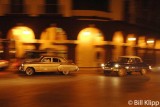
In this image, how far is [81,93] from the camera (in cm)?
1628

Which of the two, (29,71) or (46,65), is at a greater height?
(46,65)

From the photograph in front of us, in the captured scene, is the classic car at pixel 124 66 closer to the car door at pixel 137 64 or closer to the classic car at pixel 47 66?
the car door at pixel 137 64

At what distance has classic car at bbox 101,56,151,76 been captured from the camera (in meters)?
26.8

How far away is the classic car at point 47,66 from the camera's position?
2580 cm

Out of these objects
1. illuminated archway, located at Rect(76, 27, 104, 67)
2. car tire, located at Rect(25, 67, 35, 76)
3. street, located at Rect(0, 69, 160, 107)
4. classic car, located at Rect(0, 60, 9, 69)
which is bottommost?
street, located at Rect(0, 69, 160, 107)

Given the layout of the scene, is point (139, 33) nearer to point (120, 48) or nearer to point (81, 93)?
point (120, 48)

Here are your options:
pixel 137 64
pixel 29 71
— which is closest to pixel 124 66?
pixel 137 64

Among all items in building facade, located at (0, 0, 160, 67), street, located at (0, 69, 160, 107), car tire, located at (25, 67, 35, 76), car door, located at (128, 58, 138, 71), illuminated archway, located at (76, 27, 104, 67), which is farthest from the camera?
illuminated archway, located at (76, 27, 104, 67)

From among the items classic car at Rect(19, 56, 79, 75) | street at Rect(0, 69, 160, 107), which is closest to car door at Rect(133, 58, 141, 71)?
classic car at Rect(19, 56, 79, 75)

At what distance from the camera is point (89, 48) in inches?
1422

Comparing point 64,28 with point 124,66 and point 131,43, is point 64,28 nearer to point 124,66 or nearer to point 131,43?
point 124,66

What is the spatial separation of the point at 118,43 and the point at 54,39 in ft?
23.5

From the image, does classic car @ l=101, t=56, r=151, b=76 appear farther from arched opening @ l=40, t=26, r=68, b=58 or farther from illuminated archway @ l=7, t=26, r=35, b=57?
illuminated archway @ l=7, t=26, r=35, b=57

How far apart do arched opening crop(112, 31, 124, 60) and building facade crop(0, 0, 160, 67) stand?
177mm
